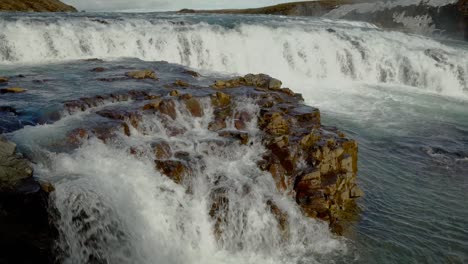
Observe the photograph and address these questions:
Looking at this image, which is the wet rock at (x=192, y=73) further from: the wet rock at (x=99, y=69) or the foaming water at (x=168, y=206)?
the foaming water at (x=168, y=206)

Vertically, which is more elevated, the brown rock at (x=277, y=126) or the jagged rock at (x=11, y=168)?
the jagged rock at (x=11, y=168)

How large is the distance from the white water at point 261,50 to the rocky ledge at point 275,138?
1368cm

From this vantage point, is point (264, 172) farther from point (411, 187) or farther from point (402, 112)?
point (402, 112)

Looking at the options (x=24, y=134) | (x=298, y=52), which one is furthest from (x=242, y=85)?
(x=298, y=52)

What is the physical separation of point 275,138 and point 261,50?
1957 cm

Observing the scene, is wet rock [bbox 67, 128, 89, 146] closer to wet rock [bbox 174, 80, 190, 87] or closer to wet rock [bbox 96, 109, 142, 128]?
wet rock [bbox 96, 109, 142, 128]

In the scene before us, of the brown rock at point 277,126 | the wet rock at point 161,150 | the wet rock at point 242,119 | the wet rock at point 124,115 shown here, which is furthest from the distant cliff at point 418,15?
the wet rock at point 161,150

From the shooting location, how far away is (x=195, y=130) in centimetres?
1216

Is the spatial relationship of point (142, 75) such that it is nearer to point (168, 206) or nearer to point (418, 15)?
point (168, 206)

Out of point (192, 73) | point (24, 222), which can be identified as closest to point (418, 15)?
point (192, 73)

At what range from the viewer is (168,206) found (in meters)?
9.35

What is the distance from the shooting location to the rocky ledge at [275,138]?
10.5 metres

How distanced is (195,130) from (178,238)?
386 centimetres

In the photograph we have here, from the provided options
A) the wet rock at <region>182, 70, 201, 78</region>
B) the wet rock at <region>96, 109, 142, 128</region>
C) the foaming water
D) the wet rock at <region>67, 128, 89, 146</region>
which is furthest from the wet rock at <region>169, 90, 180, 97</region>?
the wet rock at <region>182, 70, 201, 78</region>
